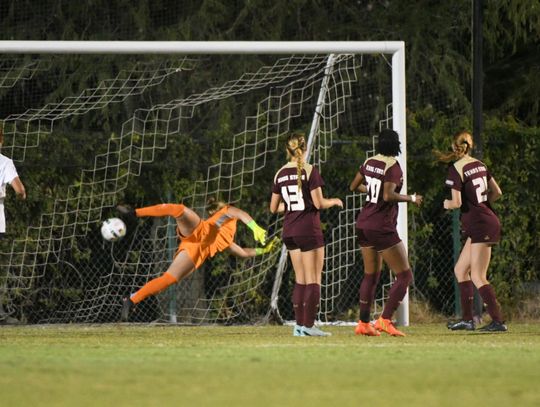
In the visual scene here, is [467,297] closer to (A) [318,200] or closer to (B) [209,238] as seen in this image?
(A) [318,200]

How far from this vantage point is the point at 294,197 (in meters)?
13.1

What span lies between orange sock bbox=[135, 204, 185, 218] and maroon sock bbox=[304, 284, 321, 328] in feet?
5.28

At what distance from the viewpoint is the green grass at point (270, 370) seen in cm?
809

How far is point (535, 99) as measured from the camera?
20.5m

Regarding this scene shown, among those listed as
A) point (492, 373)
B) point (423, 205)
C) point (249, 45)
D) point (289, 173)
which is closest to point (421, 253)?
point (423, 205)

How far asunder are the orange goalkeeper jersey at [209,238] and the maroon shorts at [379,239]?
2044 millimetres

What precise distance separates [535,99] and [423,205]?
3.71 m

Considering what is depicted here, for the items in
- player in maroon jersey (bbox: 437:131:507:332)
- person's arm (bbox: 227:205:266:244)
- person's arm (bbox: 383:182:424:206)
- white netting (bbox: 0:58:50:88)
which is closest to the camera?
person's arm (bbox: 383:182:424:206)

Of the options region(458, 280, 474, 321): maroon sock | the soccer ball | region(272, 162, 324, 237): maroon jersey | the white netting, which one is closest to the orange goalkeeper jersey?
the soccer ball

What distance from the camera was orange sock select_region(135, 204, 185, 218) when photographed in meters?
13.7

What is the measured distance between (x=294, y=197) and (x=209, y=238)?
1.89m

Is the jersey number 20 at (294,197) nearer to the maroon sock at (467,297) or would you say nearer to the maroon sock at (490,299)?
the maroon sock at (490,299)

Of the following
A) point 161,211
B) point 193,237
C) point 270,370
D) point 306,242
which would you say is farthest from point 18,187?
point 270,370

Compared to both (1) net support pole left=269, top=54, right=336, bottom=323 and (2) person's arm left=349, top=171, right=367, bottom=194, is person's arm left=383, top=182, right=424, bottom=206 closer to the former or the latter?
(2) person's arm left=349, top=171, right=367, bottom=194
